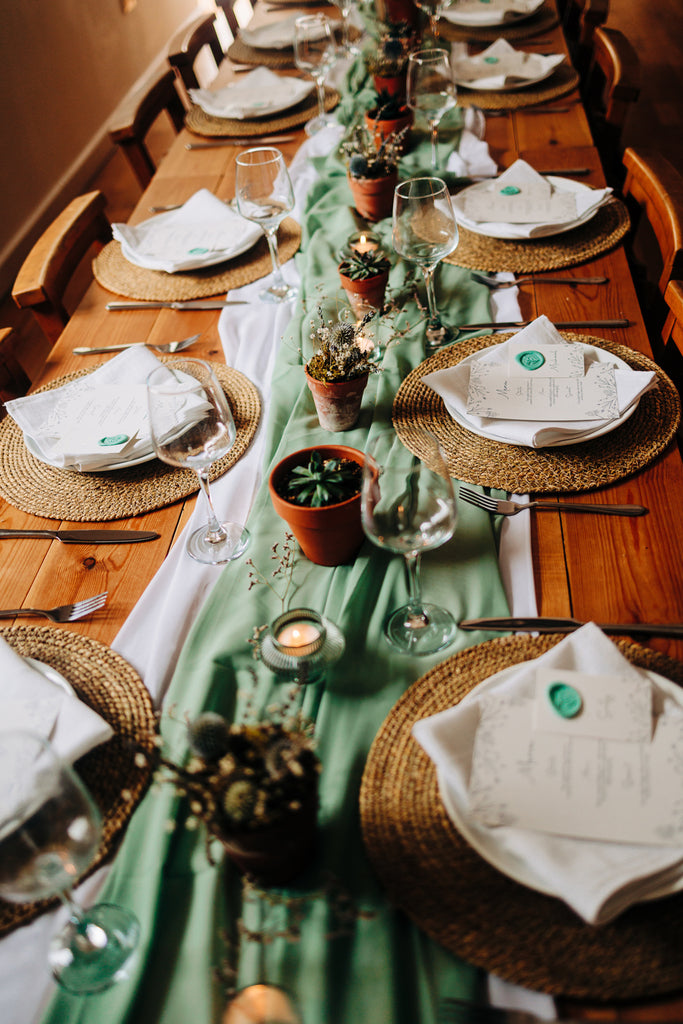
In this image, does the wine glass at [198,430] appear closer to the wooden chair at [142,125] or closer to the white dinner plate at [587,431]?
the white dinner plate at [587,431]

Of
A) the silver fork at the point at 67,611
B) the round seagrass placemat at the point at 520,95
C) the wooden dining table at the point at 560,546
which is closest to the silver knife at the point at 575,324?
the wooden dining table at the point at 560,546

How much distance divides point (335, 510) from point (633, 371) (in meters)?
0.55

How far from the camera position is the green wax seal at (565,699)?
75 cm

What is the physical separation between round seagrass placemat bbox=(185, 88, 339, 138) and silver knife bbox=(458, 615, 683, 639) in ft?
6.17

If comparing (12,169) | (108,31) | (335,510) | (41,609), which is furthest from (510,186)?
(108,31)

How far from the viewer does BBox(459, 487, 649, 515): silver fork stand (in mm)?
1009

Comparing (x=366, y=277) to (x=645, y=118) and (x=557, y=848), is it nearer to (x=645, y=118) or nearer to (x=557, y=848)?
(x=557, y=848)

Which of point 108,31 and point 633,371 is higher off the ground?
point 108,31

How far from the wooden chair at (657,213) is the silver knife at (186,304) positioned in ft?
2.79

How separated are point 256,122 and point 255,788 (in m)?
2.19

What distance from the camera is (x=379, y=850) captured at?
0.70m

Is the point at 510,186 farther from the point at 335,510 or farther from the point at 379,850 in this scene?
the point at 379,850

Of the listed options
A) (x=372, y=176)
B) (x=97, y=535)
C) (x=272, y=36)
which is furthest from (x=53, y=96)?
(x=97, y=535)

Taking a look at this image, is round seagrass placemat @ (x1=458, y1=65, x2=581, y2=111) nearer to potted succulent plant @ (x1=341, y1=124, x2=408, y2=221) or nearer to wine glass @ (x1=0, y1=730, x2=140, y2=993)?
potted succulent plant @ (x1=341, y1=124, x2=408, y2=221)
